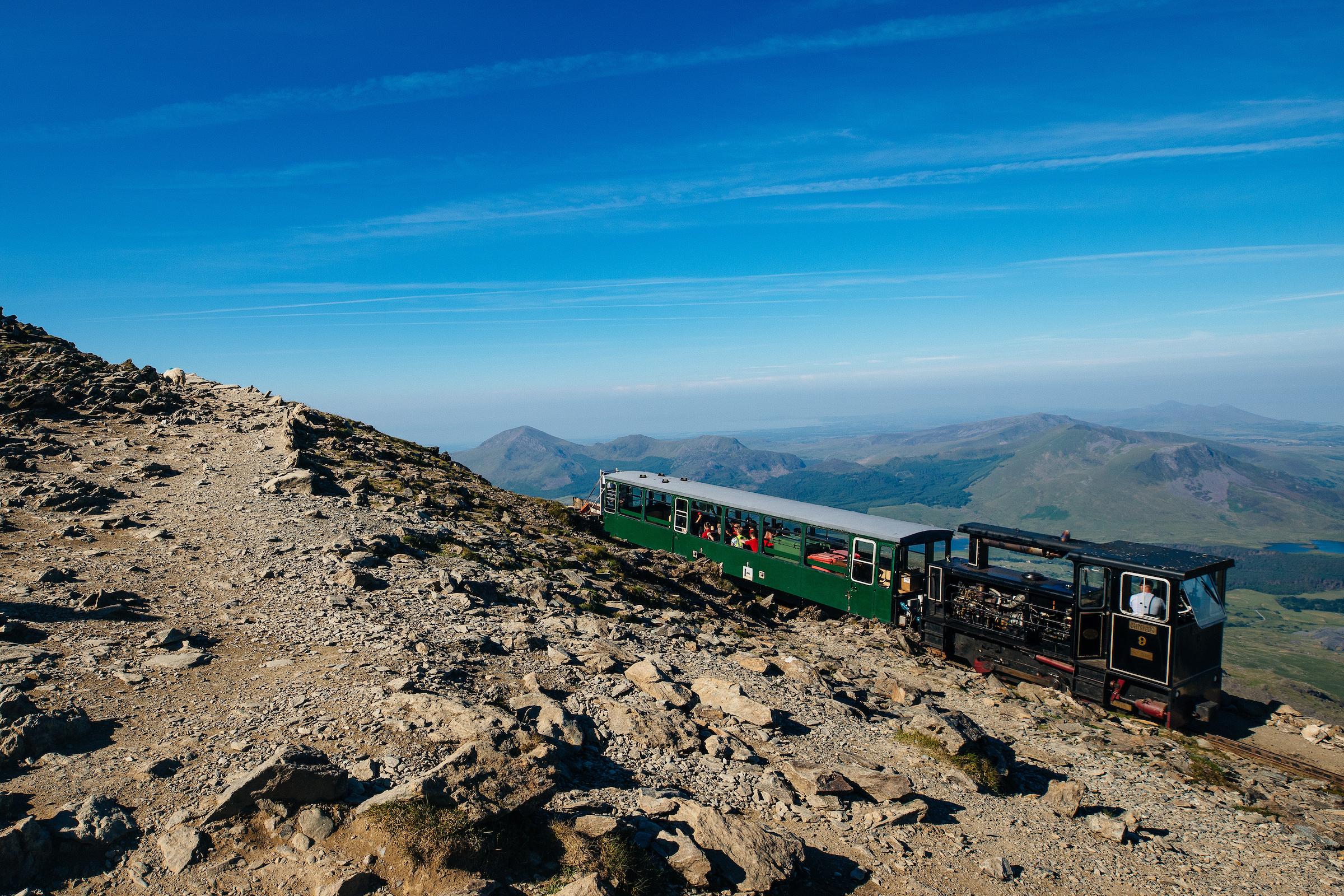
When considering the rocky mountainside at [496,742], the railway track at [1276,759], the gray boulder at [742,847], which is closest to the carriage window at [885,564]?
the rocky mountainside at [496,742]

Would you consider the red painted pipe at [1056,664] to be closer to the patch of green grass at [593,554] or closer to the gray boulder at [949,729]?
the gray boulder at [949,729]

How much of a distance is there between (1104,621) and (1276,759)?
4.26 meters

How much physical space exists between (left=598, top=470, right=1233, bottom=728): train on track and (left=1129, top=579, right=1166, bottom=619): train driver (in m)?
0.03

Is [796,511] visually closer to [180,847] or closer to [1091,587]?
[1091,587]

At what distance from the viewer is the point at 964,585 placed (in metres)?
20.4

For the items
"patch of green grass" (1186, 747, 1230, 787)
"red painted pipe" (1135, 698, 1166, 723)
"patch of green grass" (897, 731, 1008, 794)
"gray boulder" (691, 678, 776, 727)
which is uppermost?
"gray boulder" (691, 678, 776, 727)

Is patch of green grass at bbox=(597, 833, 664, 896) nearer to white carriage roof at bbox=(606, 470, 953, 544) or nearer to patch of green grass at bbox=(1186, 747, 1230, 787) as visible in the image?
patch of green grass at bbox=(1186, 747, 1230, 787)

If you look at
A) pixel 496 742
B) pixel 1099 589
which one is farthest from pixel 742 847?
pixel 1099 589

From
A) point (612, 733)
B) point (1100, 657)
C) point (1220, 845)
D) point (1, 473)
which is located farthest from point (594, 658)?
point (1, 473)

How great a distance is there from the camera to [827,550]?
24.2m

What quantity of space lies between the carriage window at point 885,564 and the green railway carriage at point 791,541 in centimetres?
2

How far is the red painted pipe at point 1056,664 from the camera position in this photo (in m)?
18.0

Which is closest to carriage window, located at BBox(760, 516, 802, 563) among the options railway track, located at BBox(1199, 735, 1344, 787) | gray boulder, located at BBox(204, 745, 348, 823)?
railway track, located at BBox(1199, 735, 1344, 787)

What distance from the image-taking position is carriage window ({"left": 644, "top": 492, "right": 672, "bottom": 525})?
30.8m
